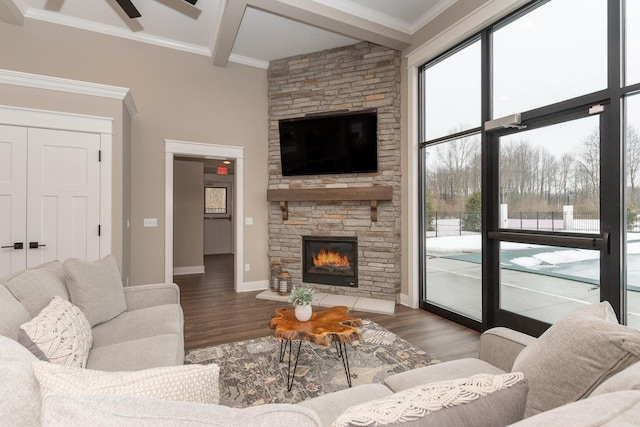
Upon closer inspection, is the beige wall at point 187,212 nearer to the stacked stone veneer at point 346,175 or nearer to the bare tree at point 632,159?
the stacked stone veneer at point 346,175

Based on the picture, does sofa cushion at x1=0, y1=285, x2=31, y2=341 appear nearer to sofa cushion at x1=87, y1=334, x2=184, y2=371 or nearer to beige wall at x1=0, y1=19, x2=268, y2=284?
sofa cushion at x1=87, y1=334, x2=184, y2=371

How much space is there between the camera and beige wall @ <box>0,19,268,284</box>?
3805 mm

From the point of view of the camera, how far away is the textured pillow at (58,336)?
133 centimetres

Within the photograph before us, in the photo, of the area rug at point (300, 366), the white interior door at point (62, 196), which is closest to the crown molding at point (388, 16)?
the white interior door at point (62, 196)

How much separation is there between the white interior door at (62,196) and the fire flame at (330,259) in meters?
2.79

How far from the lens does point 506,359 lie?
1628mm

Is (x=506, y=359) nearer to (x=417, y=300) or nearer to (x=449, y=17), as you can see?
(x=417, y=300)

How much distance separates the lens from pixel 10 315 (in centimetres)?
146

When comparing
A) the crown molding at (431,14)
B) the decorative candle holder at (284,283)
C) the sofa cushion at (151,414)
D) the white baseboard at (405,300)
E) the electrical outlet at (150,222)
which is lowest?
the white baseboard at (405,300)

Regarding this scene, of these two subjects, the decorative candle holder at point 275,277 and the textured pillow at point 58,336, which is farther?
the decorative candle holder at point 275,277

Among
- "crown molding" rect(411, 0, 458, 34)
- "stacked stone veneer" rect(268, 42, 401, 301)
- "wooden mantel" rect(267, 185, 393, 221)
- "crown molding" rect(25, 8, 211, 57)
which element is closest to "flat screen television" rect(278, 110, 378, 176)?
"stacked stone veneer" rect(268, 42, 401, 301)

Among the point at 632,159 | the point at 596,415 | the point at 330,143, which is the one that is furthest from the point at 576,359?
the point at 330,143

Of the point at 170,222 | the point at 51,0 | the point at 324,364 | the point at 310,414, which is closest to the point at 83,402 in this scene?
the point at 310,414

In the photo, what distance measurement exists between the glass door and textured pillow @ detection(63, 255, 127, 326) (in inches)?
134
